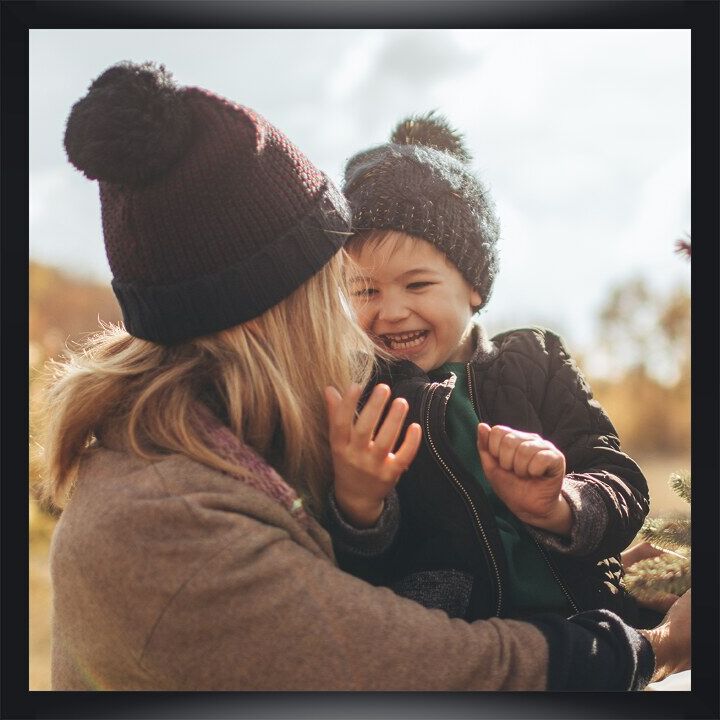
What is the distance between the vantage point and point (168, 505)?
1363 mm

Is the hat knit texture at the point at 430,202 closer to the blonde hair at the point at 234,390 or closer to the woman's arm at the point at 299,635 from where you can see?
the blonde hair at the point at 234,390

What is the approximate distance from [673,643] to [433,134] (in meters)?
1.50

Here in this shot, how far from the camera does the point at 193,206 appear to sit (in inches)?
58.0

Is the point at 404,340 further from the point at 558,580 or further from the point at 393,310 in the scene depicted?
the point at 558,580

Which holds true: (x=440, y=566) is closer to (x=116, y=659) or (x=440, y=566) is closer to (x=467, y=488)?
(x=467, y=488)

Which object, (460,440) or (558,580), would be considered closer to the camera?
(558,580)

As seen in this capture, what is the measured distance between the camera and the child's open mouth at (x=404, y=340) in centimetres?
207

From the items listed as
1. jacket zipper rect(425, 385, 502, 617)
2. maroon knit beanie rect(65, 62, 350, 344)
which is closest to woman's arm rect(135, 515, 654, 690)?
jacket zipper rect(425, 385, 502, 617)

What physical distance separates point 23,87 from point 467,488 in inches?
56.3

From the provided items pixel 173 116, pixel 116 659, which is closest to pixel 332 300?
pixel 173 116

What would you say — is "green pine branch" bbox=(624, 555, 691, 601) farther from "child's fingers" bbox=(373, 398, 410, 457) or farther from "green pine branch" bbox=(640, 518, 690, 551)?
"child's fingers" bbox=(373, 398, 410, 457)

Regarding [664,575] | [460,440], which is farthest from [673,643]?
[460,440]

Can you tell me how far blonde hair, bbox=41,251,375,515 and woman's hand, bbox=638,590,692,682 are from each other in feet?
2.93

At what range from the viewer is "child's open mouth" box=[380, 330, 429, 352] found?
2.07m
